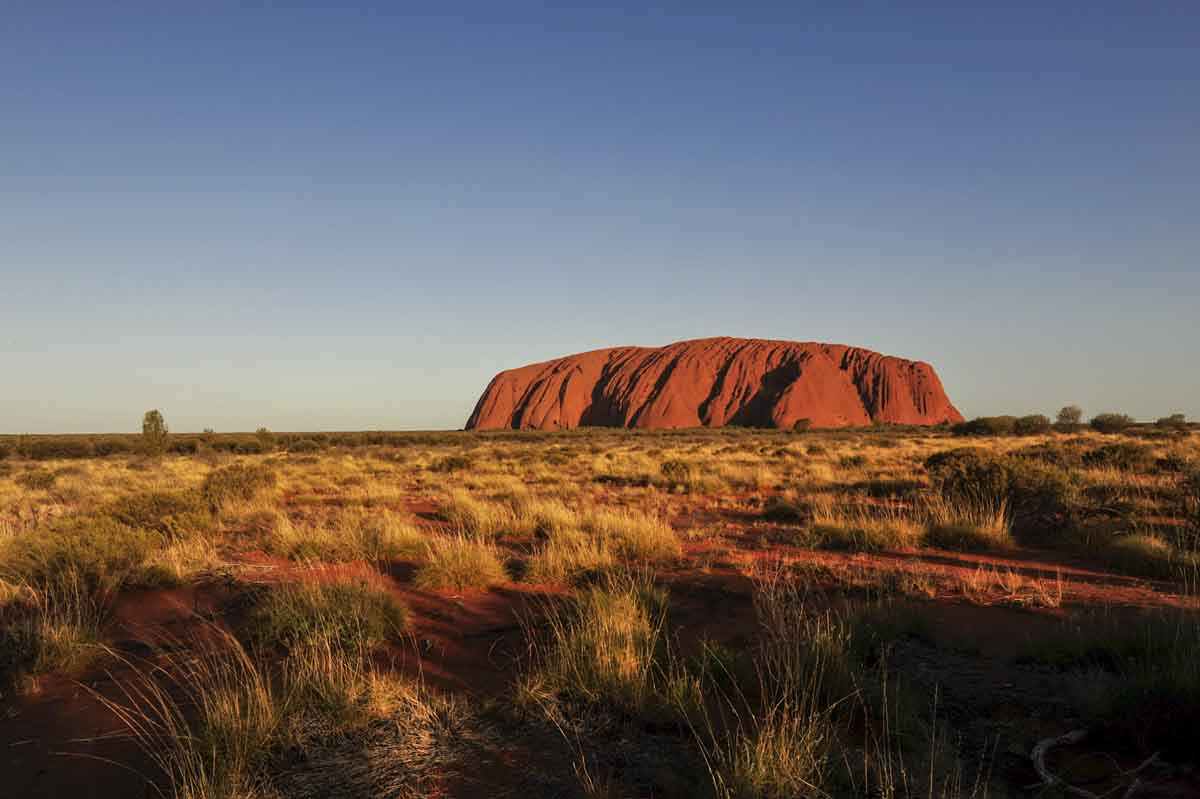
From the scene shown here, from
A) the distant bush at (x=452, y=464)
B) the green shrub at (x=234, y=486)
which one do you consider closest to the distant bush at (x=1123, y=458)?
the distant bush at (x=452, y=464)

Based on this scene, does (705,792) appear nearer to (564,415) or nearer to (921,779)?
(921,779)

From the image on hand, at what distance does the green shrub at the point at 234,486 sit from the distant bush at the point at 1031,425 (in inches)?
1623

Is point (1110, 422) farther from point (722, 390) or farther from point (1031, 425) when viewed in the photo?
point (722, 390)

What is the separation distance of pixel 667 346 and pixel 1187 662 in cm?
10146

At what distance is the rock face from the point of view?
277 ft

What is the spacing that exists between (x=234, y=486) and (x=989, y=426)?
4273cm

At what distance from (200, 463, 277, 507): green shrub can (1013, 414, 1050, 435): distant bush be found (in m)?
41.2

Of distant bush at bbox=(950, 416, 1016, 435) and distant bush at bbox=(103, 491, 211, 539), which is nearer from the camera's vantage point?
distant bush at bbox=(103, 491, 211, 539)

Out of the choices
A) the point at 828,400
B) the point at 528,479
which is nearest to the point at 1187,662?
the point at 528,479

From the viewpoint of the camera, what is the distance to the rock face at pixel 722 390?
8456cm

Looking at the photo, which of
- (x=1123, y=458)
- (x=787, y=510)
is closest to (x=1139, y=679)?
(x=787, y=510)

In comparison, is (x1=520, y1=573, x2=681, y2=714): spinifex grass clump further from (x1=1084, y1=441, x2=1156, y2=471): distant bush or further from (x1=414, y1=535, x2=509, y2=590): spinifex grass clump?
(x1=1084, y1=441, x2=1156, y2=471): distant bush

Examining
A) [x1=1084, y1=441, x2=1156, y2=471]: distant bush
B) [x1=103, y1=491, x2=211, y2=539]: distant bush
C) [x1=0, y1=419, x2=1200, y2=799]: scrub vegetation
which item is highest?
[x1=1084, y1=441, x2=1156, y2=471]: distant bush

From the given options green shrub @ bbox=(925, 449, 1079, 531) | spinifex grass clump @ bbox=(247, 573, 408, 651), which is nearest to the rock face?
Result: green shrub @ bbox=(925, 449, 1079, 531)
